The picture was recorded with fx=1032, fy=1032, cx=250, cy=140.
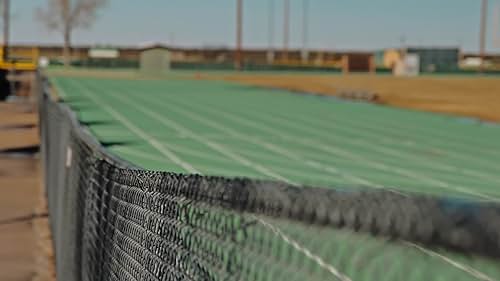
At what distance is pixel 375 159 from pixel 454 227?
18886 millimetres

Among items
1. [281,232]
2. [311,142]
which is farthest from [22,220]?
[281,232]

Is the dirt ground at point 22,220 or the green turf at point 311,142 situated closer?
the dirt ground at point 22,220

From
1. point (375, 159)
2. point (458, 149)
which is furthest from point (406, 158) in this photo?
point (458, 149)

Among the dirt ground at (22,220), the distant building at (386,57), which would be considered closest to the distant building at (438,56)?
the distant building at (386,57)

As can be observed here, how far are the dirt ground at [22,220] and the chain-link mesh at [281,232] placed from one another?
6.85 metres

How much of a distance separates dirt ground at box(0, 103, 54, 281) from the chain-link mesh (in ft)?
22.5

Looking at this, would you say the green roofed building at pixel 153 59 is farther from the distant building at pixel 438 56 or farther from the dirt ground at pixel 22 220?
the dirt ground at pixel 22 220

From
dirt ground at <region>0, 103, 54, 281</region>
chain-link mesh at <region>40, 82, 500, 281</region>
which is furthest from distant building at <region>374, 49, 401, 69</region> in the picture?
chain-link mesh at <region>40, 82, 500, 281</region>

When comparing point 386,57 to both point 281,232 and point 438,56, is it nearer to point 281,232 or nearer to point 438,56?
point 438,56

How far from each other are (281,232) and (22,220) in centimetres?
1323

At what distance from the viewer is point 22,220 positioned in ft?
49.5

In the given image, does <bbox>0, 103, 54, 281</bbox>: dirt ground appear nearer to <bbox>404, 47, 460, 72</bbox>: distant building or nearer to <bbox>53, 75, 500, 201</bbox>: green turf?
<bbox>53, 75, 500, 201</bbox>: green turf

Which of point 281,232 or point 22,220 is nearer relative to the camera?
point 281,232

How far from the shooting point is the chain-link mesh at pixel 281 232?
1.56m
